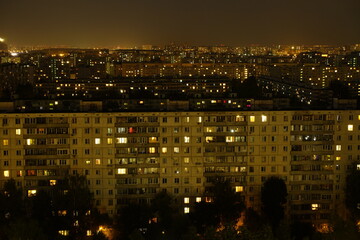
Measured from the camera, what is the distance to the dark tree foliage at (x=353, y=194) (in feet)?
38.1

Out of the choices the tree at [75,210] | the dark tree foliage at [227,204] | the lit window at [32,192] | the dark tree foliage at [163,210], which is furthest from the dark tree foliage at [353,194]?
the lit window at [32,192]

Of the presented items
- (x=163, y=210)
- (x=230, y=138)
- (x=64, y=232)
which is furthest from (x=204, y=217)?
(x=64, y=232)

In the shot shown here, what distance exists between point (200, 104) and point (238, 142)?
16.1 ft

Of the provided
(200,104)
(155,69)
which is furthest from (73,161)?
(155,69)

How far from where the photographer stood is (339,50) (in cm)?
8044

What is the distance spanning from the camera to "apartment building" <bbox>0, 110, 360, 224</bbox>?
1176cm

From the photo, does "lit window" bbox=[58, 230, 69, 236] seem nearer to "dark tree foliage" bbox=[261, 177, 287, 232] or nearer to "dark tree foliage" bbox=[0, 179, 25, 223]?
"dark tree foliage" bbox=[0, 179, 25, 223]

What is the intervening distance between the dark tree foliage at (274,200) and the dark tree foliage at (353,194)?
4.75ft

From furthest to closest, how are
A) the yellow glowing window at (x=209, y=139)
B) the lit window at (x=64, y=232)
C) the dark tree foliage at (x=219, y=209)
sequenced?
the yellow glowing window at (x=209, y=139), the dark tree foliage at (x=219, y=209), the lit window at (x=64, y=232)

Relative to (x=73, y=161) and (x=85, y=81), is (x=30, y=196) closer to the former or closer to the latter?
(x=73, y=161)

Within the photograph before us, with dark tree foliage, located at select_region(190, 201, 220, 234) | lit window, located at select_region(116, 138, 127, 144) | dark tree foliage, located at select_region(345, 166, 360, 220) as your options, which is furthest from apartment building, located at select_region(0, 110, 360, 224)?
dark tree foliage, located at select_region(190, 201, 220, 234)

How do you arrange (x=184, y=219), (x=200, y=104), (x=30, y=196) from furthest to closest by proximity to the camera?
(x=200, y=104), (x=30, y=196), (x=184, y=219)

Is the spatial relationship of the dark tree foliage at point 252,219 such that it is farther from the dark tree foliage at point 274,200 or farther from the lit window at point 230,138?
the lit window at point 230,138

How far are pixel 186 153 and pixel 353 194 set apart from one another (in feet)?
12.1
